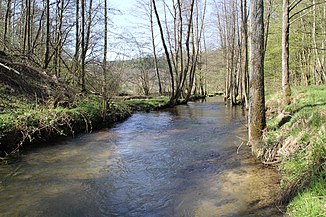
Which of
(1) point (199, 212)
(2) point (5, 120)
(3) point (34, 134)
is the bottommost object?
(1) point (199, 212)

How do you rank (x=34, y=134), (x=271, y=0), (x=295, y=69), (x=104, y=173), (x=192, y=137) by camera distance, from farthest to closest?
1. (x=295, y=69)
2. (x=271, y=0)
3. (x=192, y=137)
4. (x=34, y=134)
5. (x=104, y=173)

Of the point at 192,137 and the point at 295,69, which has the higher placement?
the point at 295,69

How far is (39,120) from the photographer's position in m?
7.40

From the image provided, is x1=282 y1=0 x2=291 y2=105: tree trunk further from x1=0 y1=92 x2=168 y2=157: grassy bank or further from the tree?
x1=0 y1=92 x2=168 y2=157: grassy bank

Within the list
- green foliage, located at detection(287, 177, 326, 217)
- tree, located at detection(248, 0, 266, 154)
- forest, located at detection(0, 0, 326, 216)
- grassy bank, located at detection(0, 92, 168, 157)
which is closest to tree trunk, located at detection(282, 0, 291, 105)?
forest, located at detection(0, 0, 326, 216)

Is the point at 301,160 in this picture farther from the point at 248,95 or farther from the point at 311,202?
the point at 248,95

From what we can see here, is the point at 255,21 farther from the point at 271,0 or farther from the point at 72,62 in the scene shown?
the point at 271,0

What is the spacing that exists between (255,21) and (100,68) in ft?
24.1

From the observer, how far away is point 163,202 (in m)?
3.96

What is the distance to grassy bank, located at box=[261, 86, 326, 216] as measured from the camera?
2.99m

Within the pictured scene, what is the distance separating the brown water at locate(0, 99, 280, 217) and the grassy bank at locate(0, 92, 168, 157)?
525 millimetres

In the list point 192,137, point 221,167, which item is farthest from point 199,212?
point 192,137

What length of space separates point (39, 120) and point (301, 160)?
6475 mm

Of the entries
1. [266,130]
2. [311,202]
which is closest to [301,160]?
[311,202]
